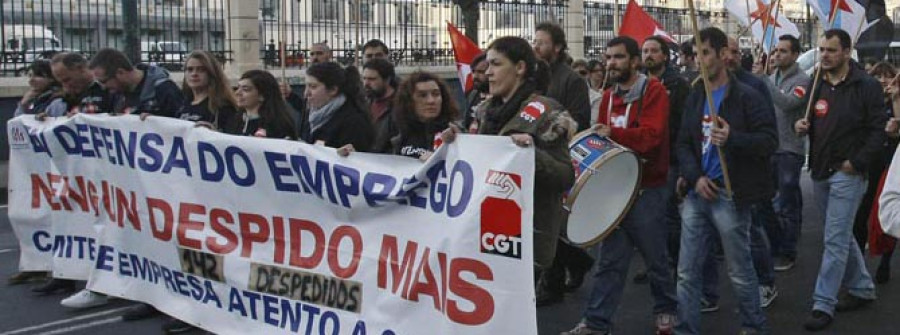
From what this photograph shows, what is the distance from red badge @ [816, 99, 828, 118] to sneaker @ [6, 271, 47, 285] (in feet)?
18.1

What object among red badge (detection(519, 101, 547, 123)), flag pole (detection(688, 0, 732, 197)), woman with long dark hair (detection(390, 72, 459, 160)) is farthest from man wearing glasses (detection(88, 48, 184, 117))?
flag pole (detection(688, 0, 732, 197))

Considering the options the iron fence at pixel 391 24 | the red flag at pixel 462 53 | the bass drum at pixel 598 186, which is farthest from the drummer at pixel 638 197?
the iron fence at pixel 391 24

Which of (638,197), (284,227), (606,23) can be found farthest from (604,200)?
(606,23)

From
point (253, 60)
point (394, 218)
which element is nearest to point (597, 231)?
point (394, 218)

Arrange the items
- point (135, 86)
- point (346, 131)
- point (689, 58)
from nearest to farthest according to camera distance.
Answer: point (346, 131) < point (135, 86) < point (689, 58)

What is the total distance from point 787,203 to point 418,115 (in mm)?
3740

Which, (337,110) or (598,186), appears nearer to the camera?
(598,186)

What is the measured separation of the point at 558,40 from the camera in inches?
267

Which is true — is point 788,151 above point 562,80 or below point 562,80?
below

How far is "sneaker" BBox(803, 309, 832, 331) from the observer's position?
6.48m

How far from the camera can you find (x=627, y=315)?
276 inches

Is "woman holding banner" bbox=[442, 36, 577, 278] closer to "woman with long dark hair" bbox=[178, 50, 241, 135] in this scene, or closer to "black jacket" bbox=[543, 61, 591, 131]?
"black jacket" bbox=[543, 61, 591, 131]

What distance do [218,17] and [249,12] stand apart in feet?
1.91

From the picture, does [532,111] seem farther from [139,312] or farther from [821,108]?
[139,312]
